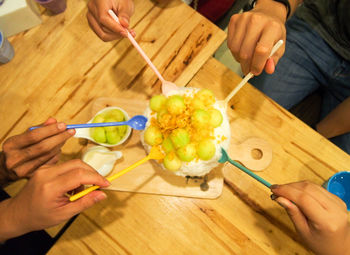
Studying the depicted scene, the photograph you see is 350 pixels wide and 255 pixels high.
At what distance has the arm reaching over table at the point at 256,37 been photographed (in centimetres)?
92

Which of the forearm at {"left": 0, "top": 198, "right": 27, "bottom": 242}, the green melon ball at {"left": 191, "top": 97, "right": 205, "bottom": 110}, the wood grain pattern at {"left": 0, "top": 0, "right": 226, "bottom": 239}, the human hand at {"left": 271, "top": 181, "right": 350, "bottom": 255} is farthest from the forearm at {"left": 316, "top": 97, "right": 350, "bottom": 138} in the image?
the forearm at {"left": 0, "top": 198, "right": 27, "bottom": 242}

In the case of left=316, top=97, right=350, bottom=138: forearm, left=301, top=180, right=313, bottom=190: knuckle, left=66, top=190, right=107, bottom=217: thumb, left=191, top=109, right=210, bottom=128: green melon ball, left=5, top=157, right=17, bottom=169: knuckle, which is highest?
left=5, top=157, right=17, bottom=169: knuckle

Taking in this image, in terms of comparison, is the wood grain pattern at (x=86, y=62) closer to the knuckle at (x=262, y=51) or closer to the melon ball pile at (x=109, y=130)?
the melon ball pile at (x=109, y=130)

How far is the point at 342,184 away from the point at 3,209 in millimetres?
1425

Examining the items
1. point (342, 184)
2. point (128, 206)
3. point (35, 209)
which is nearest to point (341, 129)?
point (342, 184)

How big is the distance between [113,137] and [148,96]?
0.29 meters

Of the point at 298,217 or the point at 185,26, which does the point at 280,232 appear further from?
the point at 185,26

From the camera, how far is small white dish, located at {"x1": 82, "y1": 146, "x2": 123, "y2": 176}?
1104 millimetres

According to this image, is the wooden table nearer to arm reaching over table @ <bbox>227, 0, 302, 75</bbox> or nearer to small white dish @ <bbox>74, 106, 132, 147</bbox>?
small white dish @ <bbox>74, 106, 132, 147</bbox>

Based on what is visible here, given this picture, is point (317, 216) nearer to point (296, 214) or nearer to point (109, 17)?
point (296, 214)

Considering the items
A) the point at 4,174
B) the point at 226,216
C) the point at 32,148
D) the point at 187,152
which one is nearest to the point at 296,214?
the point at 226,216

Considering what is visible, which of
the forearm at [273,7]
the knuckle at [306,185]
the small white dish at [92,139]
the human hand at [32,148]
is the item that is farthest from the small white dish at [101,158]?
the forearm at [273,7]

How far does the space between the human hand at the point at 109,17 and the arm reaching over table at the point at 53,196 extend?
58 cm

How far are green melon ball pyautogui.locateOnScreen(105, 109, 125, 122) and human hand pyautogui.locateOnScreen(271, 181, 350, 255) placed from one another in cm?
70
